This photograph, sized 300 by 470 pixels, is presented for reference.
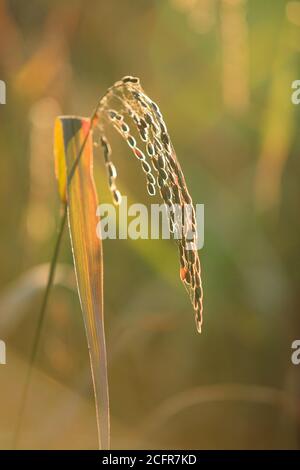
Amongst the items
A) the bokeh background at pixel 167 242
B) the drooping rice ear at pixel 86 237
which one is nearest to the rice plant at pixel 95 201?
the drooping rice ear at pixel 86 237

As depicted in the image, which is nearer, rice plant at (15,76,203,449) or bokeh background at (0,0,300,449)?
rice plant at (15,76,203,449)

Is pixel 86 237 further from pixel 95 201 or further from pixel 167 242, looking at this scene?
pixel 167 242

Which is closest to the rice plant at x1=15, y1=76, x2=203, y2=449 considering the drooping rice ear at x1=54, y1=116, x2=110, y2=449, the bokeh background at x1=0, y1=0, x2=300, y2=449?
the drooping rice ear at x1=54, y1=116, x2=110, y2=449

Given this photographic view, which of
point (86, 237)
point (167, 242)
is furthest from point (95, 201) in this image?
point (167, 242)

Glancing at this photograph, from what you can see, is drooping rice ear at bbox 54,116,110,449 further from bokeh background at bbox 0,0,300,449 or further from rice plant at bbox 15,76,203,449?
bokeh background at bbox 0,0,300,449

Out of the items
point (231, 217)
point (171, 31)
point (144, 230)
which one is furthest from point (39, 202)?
point (171, 31)

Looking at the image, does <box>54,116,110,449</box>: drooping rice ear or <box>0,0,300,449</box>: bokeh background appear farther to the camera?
<box>0,0,300,449</box>: bokeh background

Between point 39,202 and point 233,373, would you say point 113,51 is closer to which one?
point 39,202
